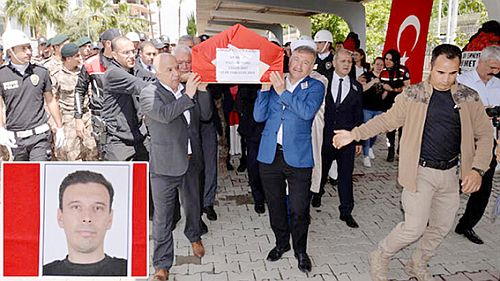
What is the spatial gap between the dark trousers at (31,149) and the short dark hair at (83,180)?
7.27 feet

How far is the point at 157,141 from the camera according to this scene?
351 centimetres

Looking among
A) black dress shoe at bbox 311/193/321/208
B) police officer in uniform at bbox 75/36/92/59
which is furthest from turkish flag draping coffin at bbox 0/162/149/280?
police officer in uniform at bbox 75/36/92/59

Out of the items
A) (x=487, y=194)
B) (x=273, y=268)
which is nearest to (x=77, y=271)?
(x=273, y=268)

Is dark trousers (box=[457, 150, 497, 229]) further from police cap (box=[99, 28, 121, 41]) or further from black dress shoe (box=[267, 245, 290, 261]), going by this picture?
police cap (box=[99, 28, 121, 41])

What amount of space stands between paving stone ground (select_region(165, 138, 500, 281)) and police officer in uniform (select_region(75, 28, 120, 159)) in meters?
1.33

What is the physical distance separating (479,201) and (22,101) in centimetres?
463

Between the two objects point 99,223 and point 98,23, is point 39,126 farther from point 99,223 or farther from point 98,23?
point 98,23

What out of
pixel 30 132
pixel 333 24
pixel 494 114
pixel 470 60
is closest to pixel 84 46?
pixel 30 132

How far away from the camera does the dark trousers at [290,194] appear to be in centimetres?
375

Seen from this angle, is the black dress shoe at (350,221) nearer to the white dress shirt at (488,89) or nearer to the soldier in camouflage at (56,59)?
the white dress shirt at (488,89)

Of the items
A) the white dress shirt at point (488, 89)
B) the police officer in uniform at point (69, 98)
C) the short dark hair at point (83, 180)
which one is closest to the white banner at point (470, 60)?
the white dress shirt at point (488, 89)

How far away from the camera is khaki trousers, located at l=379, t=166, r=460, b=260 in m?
3.29

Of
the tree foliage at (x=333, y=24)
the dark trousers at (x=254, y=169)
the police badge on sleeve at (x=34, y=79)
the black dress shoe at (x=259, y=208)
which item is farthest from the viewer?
the tree foliage at (x=333, y=24)

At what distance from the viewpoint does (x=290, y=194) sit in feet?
12.5
